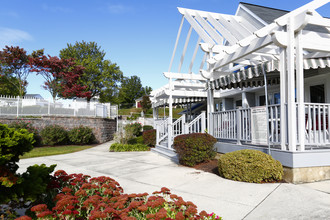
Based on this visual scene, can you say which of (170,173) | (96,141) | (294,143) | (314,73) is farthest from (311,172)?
(96,141)

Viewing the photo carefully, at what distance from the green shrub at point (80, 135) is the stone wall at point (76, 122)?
86cm

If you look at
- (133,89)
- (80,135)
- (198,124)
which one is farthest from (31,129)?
(133,89)

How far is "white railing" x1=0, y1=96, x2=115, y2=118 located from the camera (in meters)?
14.6

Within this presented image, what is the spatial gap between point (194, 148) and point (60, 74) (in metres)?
22.7

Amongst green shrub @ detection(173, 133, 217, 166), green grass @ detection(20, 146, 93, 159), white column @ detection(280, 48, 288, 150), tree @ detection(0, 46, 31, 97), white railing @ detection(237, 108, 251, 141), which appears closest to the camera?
white column @ detection(280, 48, 288, 150)

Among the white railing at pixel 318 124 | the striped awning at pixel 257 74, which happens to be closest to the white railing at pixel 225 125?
the striped awning at pixel 257 74

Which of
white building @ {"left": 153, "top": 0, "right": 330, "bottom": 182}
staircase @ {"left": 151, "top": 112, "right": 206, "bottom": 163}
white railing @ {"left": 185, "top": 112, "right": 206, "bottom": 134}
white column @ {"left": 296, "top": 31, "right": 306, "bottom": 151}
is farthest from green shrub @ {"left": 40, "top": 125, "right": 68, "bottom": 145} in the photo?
white column @ {"left": 296, "top": 31, "right": 306, "bottom": 151}

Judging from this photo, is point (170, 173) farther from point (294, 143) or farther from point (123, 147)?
point (123, 147)

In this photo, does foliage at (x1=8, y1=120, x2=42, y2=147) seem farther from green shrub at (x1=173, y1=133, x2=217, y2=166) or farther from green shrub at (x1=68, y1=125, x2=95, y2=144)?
green shrub at (x1=173, y1=133, x2=217, y2=166)

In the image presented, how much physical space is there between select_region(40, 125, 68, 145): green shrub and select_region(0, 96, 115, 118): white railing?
1522 mm

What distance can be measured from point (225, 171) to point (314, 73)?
6189mm

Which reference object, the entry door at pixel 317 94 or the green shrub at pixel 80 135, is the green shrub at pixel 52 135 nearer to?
the green shrub at pixel 80 135

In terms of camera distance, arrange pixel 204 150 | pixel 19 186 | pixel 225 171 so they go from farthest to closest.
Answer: pixel 204 150
pixel 225 171
pixel 19 186

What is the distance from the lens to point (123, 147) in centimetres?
1242
